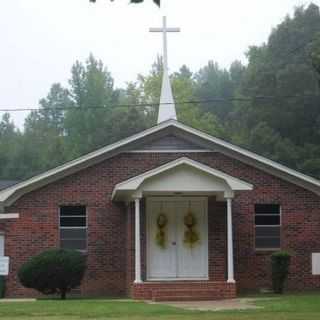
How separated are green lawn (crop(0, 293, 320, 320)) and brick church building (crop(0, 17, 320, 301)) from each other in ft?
16.7

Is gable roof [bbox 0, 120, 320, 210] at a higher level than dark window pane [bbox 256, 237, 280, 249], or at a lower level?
higher

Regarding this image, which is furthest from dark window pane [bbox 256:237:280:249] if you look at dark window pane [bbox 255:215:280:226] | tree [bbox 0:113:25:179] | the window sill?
tree [bbox 0:113:25:179]

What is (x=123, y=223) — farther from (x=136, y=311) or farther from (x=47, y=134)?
(x=47, y=134)

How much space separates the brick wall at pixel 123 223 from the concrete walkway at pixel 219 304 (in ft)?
12.5

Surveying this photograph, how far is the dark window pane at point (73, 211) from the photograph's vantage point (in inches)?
1163

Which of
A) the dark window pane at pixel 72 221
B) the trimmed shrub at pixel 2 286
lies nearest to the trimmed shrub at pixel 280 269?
the dark window pane at pixel 72 221

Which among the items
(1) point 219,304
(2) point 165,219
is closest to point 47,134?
(2) point 165,219

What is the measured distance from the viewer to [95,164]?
96.7ft

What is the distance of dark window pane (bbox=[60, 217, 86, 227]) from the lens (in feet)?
96.7

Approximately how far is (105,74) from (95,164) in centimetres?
7828

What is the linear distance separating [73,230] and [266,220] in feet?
20.3

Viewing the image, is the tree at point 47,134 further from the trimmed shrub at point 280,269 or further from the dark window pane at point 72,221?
the trimmed shrub at point 280,269

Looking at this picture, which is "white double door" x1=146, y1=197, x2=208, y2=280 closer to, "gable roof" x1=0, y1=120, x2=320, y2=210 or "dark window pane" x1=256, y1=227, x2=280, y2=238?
"gable roof" x1=0, y1=120, x2=320, y2=210

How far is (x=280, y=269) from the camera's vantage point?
2838 cm
